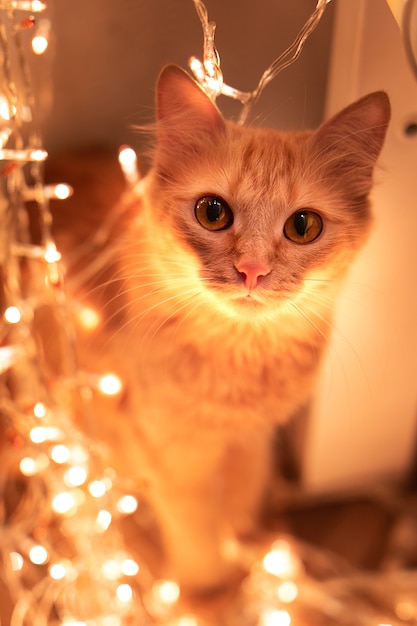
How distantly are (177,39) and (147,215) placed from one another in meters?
0.28

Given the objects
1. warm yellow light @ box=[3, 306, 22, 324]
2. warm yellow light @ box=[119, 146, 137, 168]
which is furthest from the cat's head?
warm yellow light @ box=[3, 306, 22, 324]

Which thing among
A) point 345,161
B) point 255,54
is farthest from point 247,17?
point 345,161

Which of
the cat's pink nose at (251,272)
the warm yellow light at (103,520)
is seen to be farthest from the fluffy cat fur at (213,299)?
the warm yellow light at (103,520)

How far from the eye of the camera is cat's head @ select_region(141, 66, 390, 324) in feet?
2.69

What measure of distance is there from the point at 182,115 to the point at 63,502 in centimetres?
77

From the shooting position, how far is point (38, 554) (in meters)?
1.17

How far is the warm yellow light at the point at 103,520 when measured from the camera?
1103 millimetres

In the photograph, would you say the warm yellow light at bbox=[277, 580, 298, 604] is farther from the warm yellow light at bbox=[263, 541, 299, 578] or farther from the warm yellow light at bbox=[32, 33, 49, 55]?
the warm yellow light at bbox=[32, 33, 49, 55]

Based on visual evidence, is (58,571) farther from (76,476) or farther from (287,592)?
(287,592)

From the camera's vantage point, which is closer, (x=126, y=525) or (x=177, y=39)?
(x=177, y=39)

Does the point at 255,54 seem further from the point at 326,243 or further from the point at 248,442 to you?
the point at 248,442

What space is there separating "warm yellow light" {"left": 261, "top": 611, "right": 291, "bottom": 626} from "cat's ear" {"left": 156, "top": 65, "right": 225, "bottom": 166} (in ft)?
3.13

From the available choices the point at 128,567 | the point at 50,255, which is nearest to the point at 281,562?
the point at 128,567

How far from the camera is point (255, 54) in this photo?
84cm
